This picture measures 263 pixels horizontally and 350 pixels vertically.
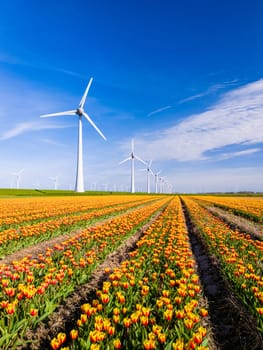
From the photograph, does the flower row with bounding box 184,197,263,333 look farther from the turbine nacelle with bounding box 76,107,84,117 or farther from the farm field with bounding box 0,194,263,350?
the turbine nacelle with bounding box 76,107,84,117

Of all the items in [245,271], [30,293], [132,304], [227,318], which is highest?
[30,293]

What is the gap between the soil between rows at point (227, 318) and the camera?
13.6ft

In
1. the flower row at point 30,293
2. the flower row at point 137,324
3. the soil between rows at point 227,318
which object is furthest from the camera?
the soil between rows at point 227,318

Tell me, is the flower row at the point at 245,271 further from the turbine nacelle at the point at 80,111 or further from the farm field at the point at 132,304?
the turbine nacelle at the point at 80,111

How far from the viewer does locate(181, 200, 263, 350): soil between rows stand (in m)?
4.15

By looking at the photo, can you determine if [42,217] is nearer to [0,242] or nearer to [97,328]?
[0,242]

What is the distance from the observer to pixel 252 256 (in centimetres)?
834

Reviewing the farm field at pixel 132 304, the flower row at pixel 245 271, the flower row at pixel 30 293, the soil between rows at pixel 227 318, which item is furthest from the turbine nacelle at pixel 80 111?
the soil between rows at pixel 227 318

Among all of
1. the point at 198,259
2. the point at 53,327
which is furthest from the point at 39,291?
the point at 198,259

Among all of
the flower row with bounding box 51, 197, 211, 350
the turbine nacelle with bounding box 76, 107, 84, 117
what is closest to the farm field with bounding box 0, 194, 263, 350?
the flower row with bounding box 51, 197, 211, 350

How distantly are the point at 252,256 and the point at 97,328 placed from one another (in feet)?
22.3

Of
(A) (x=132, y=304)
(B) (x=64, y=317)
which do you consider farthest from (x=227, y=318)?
(B) (x=64, y=317)

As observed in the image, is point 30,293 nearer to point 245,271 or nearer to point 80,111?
point 245,271

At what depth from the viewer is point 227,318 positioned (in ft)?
16.7
